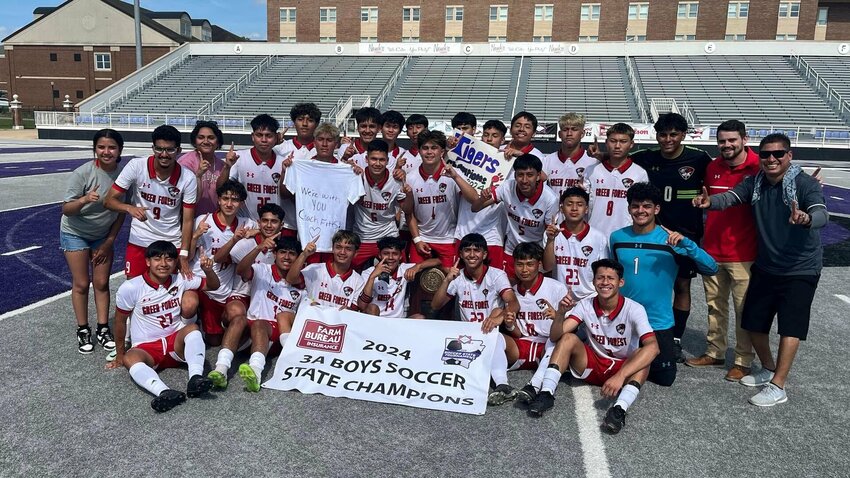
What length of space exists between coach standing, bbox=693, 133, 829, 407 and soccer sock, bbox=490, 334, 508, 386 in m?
1.99

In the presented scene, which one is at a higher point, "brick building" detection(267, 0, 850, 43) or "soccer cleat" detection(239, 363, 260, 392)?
"brick building" detection(267, 0, 850, 43)

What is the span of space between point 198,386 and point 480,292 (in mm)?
2532

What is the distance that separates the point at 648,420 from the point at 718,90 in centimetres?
3878

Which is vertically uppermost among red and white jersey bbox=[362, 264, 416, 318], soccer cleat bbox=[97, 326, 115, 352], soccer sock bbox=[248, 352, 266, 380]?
red and white jersey bbox=[362, 264, 416, 318]

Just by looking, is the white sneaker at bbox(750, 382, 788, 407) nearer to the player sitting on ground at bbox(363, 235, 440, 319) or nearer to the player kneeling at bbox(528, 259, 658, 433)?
the player kneeling at bbox(528, 259, 658, 433)

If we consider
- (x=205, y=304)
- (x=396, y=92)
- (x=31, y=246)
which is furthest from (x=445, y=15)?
(x=205, y=304)

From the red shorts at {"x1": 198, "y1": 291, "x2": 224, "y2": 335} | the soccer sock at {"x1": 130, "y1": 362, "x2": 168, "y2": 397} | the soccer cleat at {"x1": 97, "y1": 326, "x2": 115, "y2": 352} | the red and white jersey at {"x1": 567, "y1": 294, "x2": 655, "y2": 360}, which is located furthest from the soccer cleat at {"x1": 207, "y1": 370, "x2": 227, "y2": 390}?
the red and white jersey at {"x1": 567, "y1": 294, "x2": 655, "y2": 360}

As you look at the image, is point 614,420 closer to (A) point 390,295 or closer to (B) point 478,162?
(A) point 390,295

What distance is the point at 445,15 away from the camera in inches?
2009

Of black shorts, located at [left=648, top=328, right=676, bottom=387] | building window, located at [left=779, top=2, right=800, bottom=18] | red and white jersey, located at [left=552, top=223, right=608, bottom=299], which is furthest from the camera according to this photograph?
building window, located at [left=779, top=2, right=800, bottom=18]

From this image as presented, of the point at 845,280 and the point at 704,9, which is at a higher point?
the point at 704,9

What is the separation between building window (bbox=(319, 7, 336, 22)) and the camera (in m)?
52.8

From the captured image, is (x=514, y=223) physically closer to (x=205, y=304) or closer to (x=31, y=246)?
(x=205, y=304)

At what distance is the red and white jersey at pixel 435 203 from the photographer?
643 cm
